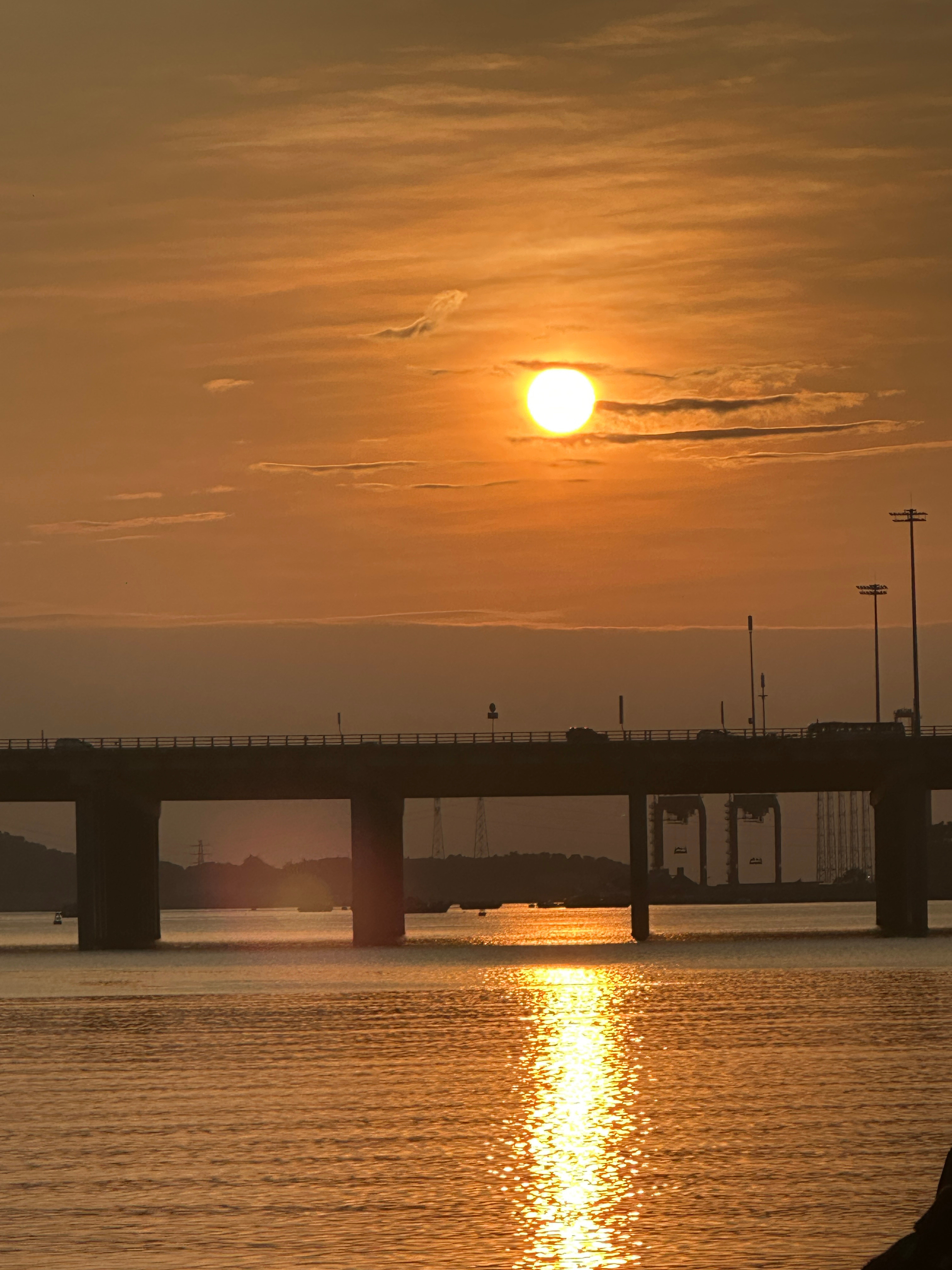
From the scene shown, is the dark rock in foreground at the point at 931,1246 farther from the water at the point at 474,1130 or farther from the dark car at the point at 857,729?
the dark car at the point at 857,729

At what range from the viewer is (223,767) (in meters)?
161

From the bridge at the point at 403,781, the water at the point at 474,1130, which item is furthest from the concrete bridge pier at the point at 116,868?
the water at the point at 474,1130

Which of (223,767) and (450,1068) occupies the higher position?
(223,767)

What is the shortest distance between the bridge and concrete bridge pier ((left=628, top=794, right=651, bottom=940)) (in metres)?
0.19

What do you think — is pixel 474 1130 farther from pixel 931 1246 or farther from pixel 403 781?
pixel 403 781

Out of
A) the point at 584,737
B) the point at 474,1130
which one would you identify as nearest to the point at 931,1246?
the point at 474,1130

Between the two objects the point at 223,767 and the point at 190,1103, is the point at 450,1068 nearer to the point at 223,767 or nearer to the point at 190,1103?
the point at 190,1103

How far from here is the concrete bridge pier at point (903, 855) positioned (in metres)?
165

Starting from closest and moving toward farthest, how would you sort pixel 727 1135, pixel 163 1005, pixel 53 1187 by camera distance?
pixel 53 1187, pixel 727 1135, pixel 163 1005

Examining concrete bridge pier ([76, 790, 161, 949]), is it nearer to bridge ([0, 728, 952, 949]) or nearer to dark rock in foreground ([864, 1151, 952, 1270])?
bridge ([0, 728, 952, 949])

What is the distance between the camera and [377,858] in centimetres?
17000

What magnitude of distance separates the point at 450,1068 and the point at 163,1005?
138 feet

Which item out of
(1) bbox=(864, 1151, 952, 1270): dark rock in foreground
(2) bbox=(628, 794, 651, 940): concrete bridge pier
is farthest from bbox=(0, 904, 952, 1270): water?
(2) bbox=(628, 794, 651, 940): concrete bridge pier

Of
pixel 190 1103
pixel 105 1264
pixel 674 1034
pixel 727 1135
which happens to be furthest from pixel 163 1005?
pixel 105 1264
